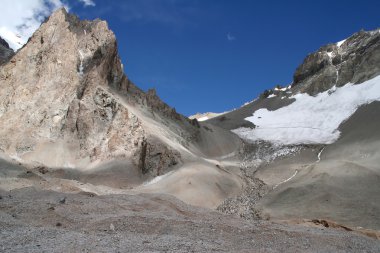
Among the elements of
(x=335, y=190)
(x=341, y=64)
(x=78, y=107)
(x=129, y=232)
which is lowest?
(x=129, y=232)

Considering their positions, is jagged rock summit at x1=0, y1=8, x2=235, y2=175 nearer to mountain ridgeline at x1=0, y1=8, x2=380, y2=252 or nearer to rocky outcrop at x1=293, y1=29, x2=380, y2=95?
mountain ridgeline at x1=0, y1=8, x2=380, y2=252

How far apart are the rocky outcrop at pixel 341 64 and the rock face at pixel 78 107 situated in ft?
113

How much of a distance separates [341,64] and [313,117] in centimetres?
1643

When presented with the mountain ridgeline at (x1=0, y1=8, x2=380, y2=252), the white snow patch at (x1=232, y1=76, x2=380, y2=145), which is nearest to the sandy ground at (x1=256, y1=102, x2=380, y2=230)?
the mountain ridgeline at (x1=0, y1=8, x2=380, y2=252)

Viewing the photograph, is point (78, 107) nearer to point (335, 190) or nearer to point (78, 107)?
point (78, 107)

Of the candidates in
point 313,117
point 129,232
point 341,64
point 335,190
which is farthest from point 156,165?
point 341,64

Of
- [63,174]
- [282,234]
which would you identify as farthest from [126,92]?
[282,234]

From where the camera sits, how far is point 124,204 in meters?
23.8

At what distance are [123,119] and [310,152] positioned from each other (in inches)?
984

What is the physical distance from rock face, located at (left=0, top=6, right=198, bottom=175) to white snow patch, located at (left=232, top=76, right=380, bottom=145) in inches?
653

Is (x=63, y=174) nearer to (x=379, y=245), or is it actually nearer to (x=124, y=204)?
(x=124, y=204)

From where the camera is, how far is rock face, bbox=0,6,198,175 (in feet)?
160

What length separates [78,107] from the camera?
5272 cm

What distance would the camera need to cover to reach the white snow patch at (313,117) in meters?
69.8
